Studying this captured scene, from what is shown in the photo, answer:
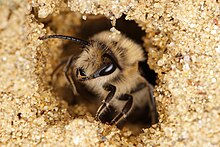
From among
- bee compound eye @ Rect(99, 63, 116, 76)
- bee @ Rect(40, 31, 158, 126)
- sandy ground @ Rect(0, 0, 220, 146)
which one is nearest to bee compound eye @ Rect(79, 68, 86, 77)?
bee @ Rect(40, 31, 158, 126)

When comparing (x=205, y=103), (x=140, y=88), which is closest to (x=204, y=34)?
(x=205, y=103)

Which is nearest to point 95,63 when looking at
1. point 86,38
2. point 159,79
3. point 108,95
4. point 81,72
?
point 81,72

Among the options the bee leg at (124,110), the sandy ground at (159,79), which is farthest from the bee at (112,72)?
the sandy ground at (159,79)

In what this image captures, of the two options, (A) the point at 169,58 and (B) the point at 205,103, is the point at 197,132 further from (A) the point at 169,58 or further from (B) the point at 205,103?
(A) the point at 169,58

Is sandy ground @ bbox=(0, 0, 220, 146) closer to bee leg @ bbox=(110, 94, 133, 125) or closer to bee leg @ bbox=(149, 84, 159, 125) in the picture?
bee leg @ bbox=(110, 94, 133, 125)

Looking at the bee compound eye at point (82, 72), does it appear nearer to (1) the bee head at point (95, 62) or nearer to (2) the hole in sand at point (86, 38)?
(1) the bee head at point (95, 62)

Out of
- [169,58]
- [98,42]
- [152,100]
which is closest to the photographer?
[169,58]

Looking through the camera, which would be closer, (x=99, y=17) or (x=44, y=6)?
(x=44, y=6)
